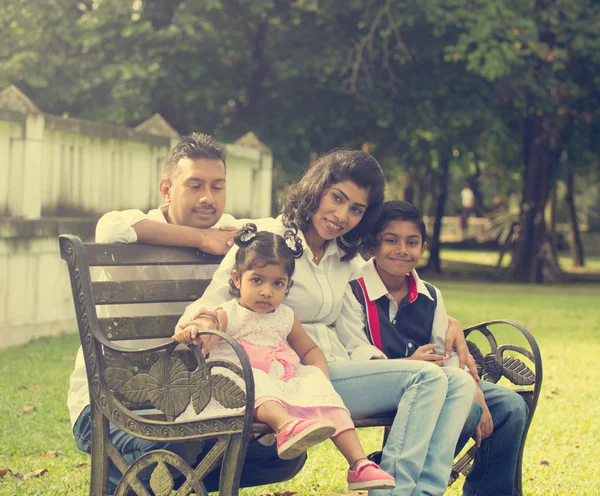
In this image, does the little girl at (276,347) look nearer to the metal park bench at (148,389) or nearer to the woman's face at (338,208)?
the metal park bench at (148,389)

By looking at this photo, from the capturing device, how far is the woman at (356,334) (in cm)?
362

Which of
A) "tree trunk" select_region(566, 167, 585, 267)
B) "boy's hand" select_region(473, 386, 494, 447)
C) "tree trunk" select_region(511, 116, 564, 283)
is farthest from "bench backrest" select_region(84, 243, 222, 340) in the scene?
"tree trunk" select_region(566, 167, 585, 267)

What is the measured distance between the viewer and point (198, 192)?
4379 millimetres

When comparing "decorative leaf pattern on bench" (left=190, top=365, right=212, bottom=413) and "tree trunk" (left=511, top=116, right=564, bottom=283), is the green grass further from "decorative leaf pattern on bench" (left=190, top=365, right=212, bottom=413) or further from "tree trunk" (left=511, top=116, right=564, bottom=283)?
"decorative leaf pattern on bench" (left=190, top=365, right=212, bottom=413)

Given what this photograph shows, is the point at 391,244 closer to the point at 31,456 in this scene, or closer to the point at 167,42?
the point at 31,456

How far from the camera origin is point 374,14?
19109mm

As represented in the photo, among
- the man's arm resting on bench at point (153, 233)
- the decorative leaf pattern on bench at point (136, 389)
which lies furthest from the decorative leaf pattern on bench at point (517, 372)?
the decorative leaf pattern on bench at point (136, 389)

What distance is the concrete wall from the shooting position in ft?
31.6

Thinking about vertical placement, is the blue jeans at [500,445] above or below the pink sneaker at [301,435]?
below

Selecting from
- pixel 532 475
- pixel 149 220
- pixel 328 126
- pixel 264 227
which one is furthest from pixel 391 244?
pixel 328 126

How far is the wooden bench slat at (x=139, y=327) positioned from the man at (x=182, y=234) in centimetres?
18

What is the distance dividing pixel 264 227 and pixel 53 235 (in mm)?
6462

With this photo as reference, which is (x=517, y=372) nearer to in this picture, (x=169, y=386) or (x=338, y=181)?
(x=338, y=181)

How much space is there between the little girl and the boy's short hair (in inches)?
19.8
